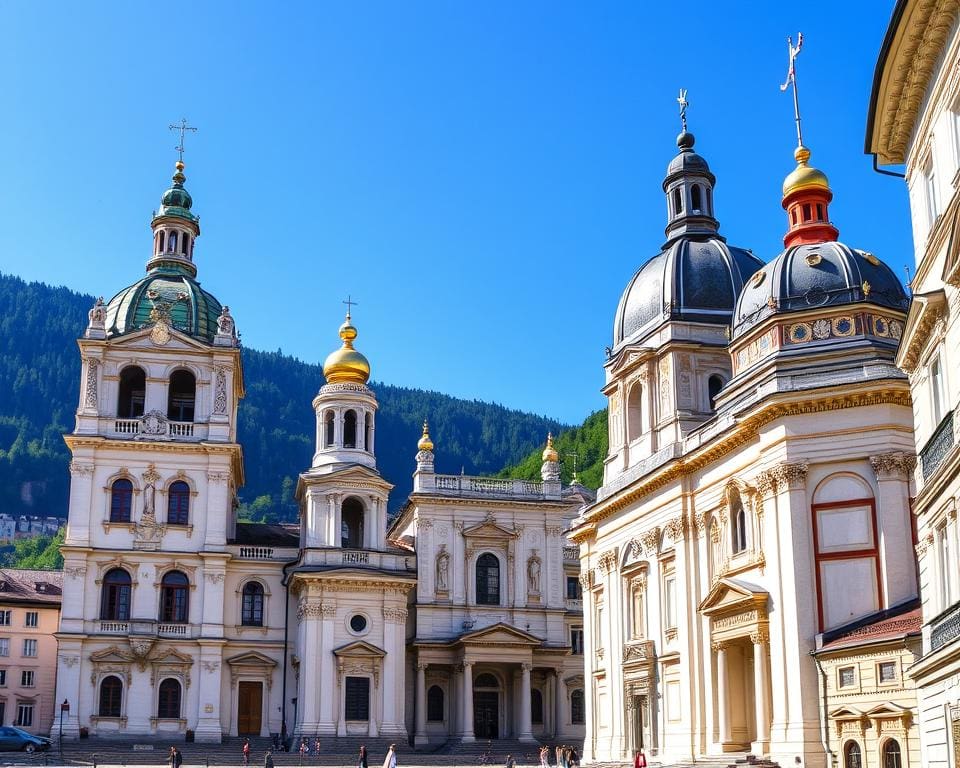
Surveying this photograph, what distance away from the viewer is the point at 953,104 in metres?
18.4

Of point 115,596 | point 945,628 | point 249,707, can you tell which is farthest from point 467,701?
point 945,628

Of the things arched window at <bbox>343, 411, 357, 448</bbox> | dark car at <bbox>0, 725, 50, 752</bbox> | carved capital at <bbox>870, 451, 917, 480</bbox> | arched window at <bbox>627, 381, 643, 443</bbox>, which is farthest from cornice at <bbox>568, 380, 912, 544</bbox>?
dark car at <bbox>0, 725, 50, 752</bbox>

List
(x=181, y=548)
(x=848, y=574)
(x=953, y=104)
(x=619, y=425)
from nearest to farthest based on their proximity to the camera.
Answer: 1. (x=953, y=104)
2. (x=848, y=574)
3. (x=619, y=425)
4. (x=181, y=548)

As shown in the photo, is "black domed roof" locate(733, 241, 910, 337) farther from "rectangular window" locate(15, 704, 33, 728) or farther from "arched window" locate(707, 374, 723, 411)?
"rectangular window" locate(15, 704, 33, 728)

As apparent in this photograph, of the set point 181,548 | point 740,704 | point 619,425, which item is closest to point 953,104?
point 740,704

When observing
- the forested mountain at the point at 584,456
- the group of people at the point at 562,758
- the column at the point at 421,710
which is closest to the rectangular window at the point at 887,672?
the group of people at the point at 562,758

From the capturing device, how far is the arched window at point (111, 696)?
5559 centimetres

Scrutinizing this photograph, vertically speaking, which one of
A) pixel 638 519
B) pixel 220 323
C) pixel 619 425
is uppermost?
pixel 220 323

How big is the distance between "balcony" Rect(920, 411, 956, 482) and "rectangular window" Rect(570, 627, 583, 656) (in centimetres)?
4412

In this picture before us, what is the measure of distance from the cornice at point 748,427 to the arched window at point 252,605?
20.1m

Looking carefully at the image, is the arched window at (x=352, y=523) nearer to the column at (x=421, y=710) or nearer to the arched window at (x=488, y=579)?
the arched window at (x=488, y=579)

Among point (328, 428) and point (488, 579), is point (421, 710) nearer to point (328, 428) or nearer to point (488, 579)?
point (488, 579)

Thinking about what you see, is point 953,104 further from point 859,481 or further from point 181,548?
point 181,548

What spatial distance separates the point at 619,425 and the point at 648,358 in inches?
142
